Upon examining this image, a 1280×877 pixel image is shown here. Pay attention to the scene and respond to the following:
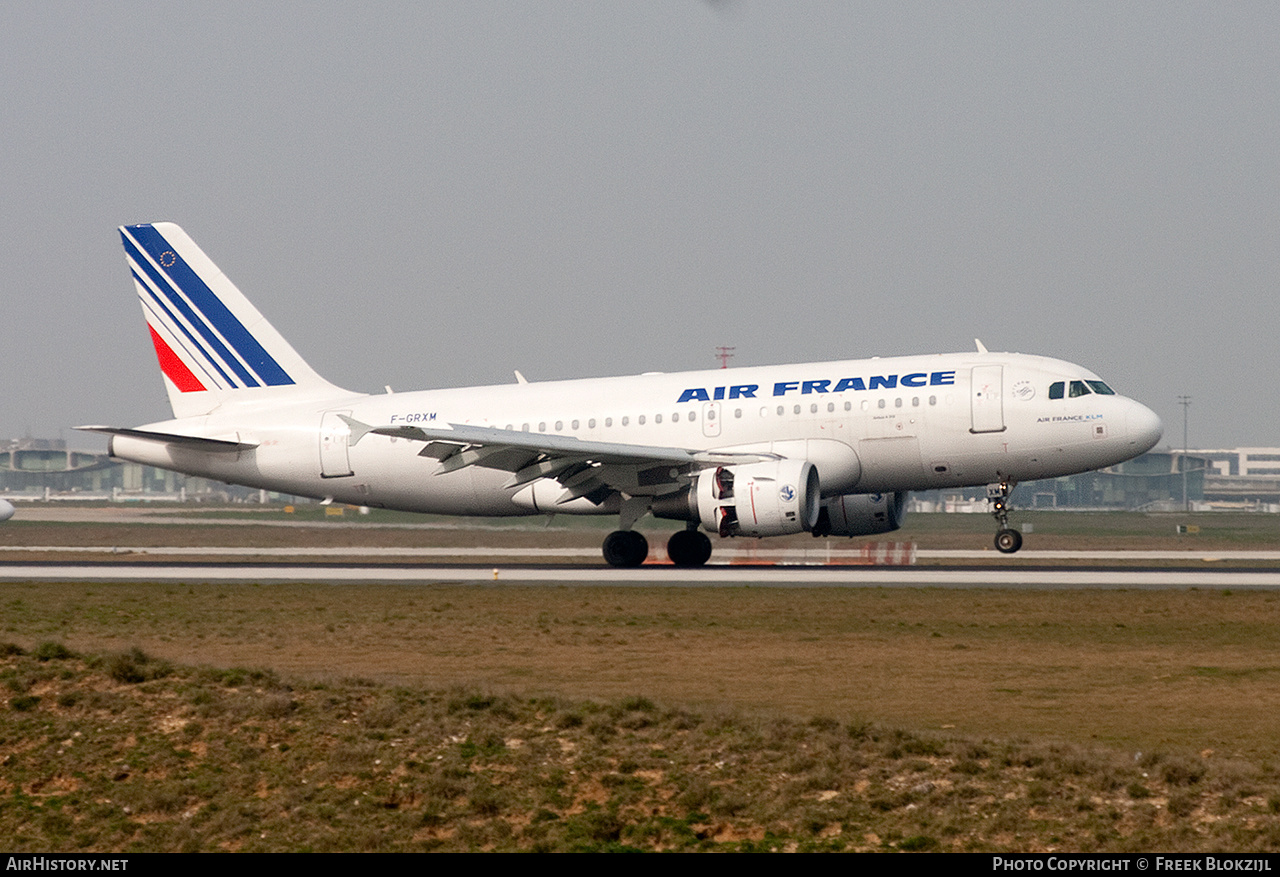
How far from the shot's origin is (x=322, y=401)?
1639 inches

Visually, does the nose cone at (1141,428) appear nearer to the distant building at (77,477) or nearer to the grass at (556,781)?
the grass at (556,781)

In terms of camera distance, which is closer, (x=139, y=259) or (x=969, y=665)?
(x=969, y=665)

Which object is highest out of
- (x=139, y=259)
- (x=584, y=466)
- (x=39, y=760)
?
(x=139, y=259)

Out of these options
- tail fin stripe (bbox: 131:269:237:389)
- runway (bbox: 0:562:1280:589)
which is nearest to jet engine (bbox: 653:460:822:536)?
runway (bbox: 0:562:1280:589)

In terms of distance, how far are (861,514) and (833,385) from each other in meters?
4.70

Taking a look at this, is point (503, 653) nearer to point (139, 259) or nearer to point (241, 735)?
point (241, 735)

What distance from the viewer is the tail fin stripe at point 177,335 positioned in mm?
41906

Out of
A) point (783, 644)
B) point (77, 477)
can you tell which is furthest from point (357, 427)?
point (77, 477)

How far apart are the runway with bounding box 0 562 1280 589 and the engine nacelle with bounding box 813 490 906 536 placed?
4.74 feet

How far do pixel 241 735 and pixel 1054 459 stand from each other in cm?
2427

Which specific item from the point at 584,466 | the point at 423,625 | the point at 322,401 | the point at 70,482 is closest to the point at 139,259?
the point at 322,401

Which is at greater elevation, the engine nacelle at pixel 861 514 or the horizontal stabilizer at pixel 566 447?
the horizontal stabilizer at pixel 566 447

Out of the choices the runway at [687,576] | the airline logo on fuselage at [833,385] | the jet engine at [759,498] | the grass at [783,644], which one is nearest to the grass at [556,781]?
the grass at [783,644]

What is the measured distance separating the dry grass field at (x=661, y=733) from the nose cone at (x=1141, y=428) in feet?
32.5
